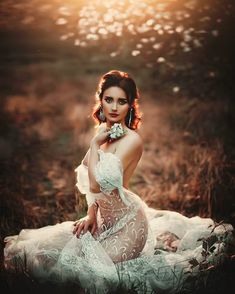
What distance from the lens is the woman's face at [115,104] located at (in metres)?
2.99

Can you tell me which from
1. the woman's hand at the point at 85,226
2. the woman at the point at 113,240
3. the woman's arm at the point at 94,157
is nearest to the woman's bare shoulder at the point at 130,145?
the woman at the point at 113,240

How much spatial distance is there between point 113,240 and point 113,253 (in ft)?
0.23

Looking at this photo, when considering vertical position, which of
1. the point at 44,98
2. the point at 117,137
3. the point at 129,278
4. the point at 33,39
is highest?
the point at 33,39

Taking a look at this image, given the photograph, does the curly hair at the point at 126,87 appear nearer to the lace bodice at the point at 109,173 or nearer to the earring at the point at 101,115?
the earring at the point at 101,115

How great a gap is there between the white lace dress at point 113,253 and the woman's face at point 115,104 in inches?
8.9

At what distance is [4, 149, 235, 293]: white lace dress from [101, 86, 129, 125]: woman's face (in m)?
0.23

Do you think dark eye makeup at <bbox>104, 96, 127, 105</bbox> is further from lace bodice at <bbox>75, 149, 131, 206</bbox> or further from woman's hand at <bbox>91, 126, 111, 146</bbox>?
lace bodice at <bbox>75, 149, 131, 206</bbox>

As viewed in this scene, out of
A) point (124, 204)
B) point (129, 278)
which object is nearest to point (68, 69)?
point (124, 204)

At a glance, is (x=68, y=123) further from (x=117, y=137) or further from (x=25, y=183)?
(x=117, y=137)

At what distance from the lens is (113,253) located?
2.92 metres

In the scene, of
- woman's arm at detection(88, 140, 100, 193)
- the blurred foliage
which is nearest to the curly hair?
woman's arm at detection(88, 140, 100, 193)

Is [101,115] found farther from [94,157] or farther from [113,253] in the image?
[113,253]

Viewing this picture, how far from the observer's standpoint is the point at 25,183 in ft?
12.5

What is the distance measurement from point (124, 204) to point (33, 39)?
4.73 feet
